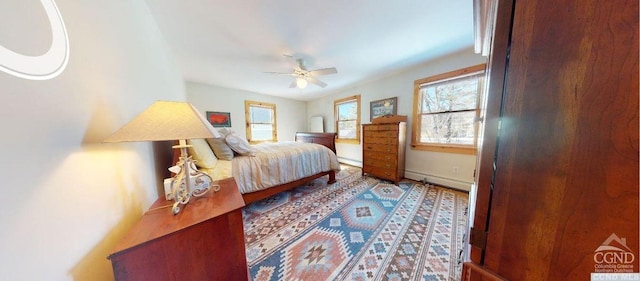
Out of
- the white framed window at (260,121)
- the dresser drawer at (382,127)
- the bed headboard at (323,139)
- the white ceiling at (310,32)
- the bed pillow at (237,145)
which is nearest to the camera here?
the white ceiling at (310,32)

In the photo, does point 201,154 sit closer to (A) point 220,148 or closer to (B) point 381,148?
(A) point 220,148

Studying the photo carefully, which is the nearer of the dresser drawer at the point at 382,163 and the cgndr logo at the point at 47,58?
the cgndr logo at the point at 47,58

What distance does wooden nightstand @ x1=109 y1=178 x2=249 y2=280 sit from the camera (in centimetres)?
63

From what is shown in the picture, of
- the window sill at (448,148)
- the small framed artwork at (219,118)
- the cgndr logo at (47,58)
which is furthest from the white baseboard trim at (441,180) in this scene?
the small framed artwork at (219,118)

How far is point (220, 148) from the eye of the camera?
77.0 inches

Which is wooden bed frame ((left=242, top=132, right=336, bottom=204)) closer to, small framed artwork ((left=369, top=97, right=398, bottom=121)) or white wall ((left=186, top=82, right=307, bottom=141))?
white wall ((left=186, top=82, right=307, bottom=141))

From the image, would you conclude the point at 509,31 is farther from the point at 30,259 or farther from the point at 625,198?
the point at 30,259

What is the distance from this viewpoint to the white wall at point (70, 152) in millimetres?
400

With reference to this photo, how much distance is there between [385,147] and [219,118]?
3556 mm

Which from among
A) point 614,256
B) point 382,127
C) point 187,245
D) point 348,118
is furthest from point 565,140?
point 348,118

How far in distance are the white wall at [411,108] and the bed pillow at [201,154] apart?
9.84 ft

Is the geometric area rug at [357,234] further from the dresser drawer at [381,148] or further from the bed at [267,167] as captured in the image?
the dresser drawer at [381,148]

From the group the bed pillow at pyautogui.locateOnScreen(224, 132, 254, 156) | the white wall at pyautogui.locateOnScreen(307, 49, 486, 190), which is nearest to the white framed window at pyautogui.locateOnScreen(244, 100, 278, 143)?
the white wall at pyautogui.locateOnScreen(307, 49, 486, 190)

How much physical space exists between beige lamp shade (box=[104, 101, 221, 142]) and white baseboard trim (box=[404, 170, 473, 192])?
Result: 3.18 m
